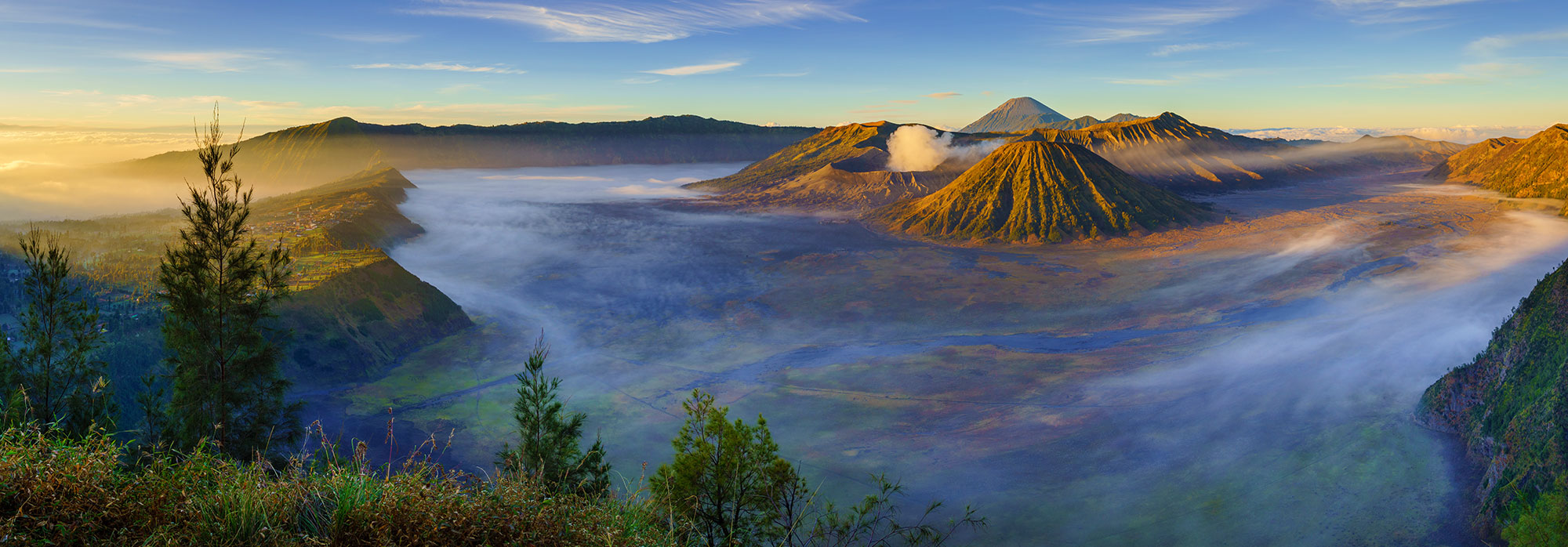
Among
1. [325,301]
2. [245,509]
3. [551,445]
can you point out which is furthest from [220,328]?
[325,301]

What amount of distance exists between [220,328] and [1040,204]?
355ft

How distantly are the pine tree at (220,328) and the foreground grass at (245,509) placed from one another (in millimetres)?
13904

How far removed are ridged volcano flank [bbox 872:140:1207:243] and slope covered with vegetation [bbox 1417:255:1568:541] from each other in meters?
69.4

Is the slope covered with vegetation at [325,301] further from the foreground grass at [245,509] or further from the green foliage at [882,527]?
the foreground grass at [245,509]

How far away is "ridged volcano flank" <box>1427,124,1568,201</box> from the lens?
146500mm

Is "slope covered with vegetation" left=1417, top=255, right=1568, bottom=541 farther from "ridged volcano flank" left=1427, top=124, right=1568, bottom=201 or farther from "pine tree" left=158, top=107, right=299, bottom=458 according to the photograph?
"ridged volcano flank" left=1427, top=124, right=1568, bottom=201

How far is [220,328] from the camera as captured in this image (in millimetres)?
20750

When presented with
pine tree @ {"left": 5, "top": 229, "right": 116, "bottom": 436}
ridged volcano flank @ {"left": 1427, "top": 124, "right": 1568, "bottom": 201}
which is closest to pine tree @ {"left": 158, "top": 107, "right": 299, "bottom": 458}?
pine tree @ {"left": 5, "top": 229, "right": 116, "bottom": 436}

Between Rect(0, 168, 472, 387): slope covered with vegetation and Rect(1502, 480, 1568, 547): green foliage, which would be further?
Rect(0, 168, 472, 387): slope covered with vegetation

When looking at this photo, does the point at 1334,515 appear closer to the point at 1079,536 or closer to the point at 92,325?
the point at 1079,536

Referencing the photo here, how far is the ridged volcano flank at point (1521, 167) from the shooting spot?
481ft

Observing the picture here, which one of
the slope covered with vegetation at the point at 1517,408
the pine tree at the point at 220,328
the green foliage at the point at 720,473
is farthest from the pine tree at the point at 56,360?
the slope covered with vegetation at the point at 1517,408

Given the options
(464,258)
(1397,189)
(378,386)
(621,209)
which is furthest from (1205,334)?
(1397,189)

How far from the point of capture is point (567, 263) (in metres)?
95.2
